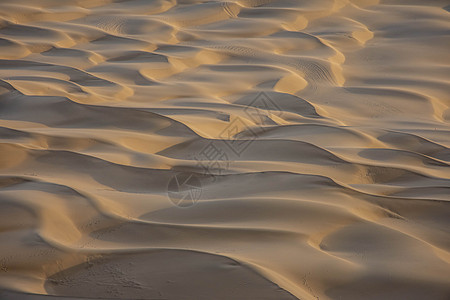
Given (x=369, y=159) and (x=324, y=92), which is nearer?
(x=369, y=159)

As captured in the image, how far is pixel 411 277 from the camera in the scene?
1.54m

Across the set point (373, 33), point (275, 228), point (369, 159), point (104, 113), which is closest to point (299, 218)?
point (275, 228)

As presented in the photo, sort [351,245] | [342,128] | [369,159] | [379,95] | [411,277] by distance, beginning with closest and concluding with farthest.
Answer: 1. [411,277]
2. [351,245]
3. [369,159]
4. [342,128]
5. [379,95]

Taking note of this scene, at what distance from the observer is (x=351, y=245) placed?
5.57 ft

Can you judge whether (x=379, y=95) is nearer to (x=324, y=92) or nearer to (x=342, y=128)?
(x=324, y=92)

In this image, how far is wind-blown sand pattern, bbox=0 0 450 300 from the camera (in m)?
1.52

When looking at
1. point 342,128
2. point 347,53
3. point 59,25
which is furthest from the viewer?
point 59,25

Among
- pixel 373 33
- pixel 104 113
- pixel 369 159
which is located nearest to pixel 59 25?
pixel 104 113

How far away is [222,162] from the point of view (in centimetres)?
A: 234

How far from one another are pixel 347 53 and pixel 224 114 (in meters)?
1.85

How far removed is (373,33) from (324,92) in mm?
1643

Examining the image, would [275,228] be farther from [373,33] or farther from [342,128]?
[373,33]

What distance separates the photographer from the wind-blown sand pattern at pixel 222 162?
152 cm

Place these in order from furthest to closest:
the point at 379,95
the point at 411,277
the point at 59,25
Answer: the point at 59,25 → the point at 379,95 → the point at 411,277
